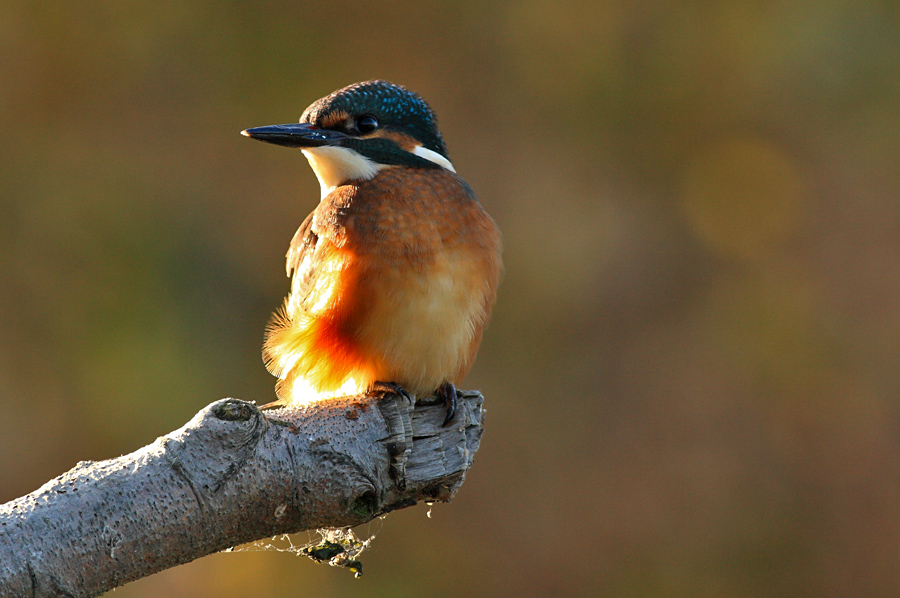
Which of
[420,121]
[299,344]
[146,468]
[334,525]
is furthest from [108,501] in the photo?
[420,121]

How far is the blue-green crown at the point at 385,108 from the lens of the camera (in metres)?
1.87

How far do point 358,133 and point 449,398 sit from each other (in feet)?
2.13

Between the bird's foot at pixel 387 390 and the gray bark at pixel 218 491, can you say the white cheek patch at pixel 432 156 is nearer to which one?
the bird's foot at pixel 387 390

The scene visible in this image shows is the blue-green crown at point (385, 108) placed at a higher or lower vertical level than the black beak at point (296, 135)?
higher

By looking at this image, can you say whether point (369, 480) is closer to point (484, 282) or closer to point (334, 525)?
point (334, 525)

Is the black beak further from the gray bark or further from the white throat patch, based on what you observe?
the gray bark

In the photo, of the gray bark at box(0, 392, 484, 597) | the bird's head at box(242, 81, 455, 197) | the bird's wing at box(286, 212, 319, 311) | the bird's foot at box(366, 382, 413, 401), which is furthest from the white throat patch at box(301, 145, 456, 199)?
the gray bark at box(0, 392, 484, 597)

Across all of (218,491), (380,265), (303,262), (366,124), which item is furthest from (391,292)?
(218,491)

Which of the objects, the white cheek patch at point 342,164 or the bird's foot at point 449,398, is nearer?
the bird's foot at point 449,398

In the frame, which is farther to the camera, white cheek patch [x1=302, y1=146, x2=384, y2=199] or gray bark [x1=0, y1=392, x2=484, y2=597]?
white cheek patch [x1=302, y1=146, x2=384, y2=199]

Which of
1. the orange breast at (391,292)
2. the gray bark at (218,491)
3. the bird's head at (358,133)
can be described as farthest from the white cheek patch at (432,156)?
the gray bark at (218,491)

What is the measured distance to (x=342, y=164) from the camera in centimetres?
188

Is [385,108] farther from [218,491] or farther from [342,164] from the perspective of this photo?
[218,491]

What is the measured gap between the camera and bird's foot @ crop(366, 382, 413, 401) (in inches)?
65.7
